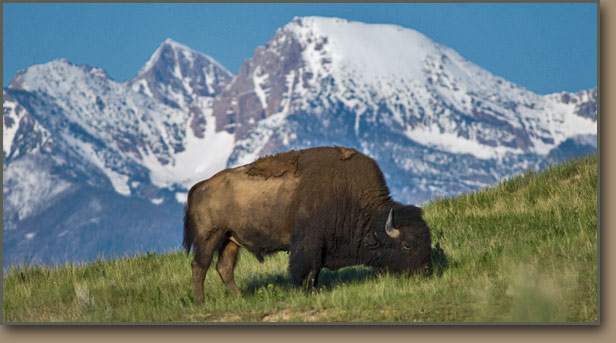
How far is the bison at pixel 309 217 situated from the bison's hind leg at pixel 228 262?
0.26 m

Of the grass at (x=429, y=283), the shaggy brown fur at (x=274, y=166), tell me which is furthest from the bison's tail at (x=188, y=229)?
the shaggy brown fur at (x=274, y=166)

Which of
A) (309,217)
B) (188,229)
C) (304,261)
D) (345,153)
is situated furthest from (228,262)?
(345,153)

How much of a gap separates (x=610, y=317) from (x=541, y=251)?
1.85 meters

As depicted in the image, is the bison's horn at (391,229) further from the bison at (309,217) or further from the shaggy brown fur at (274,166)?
the shaggy brown fur at (274,166)

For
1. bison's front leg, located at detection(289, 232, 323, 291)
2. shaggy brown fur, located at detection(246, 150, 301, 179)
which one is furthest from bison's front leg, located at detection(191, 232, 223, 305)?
bison's front leg, located at detection(289, 232, 323, 291)

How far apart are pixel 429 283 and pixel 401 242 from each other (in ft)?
2.81

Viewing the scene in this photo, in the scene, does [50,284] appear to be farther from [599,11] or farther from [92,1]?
[599,11]

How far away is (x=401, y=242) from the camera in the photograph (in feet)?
33.9

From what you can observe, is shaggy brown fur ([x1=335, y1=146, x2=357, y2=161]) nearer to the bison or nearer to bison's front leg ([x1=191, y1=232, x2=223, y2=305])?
the bison

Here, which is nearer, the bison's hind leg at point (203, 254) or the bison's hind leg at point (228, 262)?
the bison's hind leg at point (203, 254)

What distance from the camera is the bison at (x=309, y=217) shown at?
1012cm

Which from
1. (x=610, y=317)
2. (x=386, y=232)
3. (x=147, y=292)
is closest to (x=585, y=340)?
(x=610, y=317)

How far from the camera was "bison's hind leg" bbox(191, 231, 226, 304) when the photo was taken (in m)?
10.3

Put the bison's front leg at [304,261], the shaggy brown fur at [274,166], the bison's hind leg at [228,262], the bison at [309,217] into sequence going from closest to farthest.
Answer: the bison's front leg at [304,261] < the bison at [309,217] < the shaggy brown fur at [274,166] < the bison's hind leg at [228,262]
